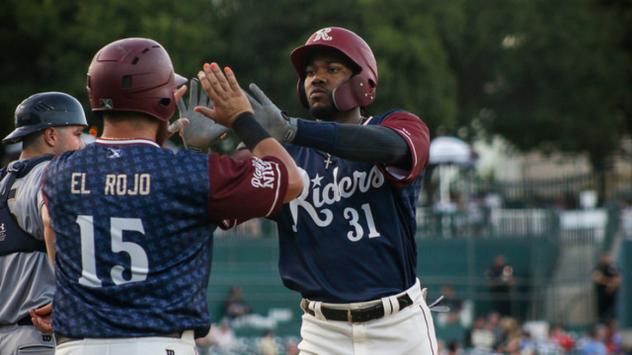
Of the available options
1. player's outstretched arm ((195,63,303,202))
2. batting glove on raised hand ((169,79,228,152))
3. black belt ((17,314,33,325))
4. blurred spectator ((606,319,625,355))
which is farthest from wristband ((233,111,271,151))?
blurred spectator ((606,319,625,355))

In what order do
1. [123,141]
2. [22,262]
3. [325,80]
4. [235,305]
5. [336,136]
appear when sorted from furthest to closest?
[235,305] < [325,80] < [22,262] < [336,136] < [123,141]

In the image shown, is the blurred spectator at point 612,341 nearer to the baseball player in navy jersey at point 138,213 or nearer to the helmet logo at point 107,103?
the baseball player in navy jersey at point 138,213

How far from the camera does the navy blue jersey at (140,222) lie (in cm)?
497

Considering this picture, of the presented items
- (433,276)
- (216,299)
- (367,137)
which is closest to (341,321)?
(367,137)

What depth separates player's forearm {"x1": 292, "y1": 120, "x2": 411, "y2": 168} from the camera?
5.94 meters

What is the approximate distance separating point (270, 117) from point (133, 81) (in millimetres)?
819

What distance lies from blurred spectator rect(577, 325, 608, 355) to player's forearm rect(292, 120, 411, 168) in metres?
14.1

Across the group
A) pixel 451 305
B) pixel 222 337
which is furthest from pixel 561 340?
pixel 222 337

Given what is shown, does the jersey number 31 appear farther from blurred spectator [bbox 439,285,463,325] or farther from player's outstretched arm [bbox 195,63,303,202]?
blurred spectator [bbox 439,285,463,325]

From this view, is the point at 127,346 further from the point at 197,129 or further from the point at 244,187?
the point at 197,129

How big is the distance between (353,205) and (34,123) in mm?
1879

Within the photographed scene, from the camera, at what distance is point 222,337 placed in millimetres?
18766

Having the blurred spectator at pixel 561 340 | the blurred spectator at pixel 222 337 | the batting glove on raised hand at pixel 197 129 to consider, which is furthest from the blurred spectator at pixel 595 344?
the batting glove on raised hand at pixel 197 129

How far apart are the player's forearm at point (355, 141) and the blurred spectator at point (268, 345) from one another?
11783mm
